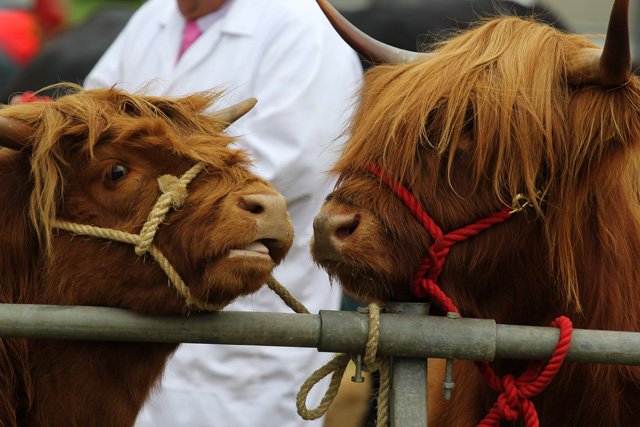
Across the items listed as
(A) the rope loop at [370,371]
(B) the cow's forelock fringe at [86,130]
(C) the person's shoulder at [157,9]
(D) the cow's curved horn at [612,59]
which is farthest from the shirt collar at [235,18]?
(A) the rope loop at [370,371]

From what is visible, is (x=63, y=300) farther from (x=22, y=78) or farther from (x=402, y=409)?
(x=22, y=78)

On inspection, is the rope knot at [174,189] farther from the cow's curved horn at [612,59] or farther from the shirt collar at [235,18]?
the shirt collar at [235,18]

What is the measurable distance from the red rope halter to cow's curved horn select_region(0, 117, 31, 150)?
0.95m

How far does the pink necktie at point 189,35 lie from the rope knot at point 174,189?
1659mm

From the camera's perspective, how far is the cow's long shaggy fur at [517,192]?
2.84m

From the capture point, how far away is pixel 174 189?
2.76 meters

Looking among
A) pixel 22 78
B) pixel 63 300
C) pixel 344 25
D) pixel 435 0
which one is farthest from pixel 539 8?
pixel 63 300

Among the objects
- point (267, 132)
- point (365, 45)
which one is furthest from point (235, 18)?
point (365, 45)

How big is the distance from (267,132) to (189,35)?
0.61 m

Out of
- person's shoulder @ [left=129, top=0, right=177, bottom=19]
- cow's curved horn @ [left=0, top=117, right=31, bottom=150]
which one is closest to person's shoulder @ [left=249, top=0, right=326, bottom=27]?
person's shoulder @ [left=129, top=0, right=177, bottom=19]

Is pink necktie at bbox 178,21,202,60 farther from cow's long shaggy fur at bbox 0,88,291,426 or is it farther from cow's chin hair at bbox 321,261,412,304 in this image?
cow's chin hair at bbox 321,261,412,304

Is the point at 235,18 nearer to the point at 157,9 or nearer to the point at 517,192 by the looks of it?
the point at 157,9

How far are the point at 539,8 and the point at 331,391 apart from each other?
3.63 m

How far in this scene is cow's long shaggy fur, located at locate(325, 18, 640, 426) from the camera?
284 centimetres
